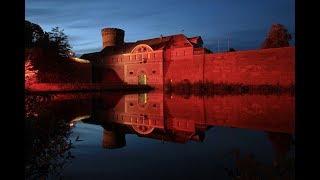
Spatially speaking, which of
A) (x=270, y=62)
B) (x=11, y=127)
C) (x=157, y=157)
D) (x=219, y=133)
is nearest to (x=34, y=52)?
(x=270, y=62)

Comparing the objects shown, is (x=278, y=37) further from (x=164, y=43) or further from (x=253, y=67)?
(x=164, y=43)

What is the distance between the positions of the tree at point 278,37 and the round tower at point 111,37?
26.5 metres

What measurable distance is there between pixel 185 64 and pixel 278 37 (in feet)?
40.2

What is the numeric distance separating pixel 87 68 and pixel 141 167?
4471 cm

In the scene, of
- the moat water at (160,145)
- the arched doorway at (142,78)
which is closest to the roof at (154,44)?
the arched doorway at (142,78)

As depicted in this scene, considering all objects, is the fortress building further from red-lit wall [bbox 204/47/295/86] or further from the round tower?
the round tower

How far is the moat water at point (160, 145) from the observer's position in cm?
472

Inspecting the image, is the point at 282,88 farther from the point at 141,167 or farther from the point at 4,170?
the point at 4,170

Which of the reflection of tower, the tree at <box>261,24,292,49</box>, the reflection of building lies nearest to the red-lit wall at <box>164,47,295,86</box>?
the tree at <box>261,24,292,49</box>

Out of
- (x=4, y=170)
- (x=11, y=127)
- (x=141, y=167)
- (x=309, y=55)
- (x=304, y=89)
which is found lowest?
(x=141, y=167)

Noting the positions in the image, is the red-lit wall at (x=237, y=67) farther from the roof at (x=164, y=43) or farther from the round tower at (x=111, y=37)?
the round tower at (x=111, y=37)

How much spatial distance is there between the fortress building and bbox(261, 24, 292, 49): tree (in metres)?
7.81

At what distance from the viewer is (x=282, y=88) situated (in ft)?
111

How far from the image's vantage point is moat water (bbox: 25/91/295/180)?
4717 mm
